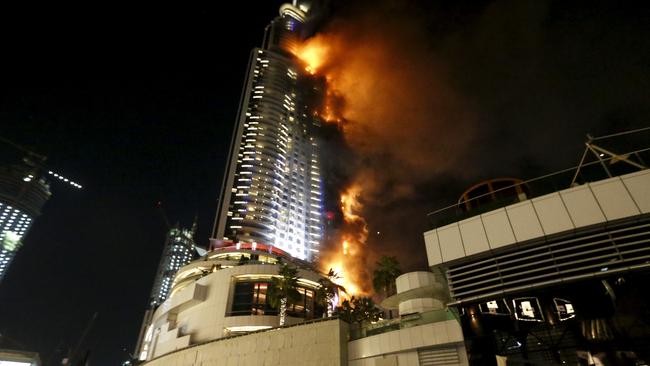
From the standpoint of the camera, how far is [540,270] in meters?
14.4

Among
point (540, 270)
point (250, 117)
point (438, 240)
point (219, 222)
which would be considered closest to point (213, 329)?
point (438, 240)

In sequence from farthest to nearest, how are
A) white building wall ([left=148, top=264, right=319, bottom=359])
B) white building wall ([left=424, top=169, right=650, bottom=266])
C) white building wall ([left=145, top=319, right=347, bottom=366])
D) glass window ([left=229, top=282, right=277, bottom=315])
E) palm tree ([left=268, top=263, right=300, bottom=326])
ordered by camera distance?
glass window ([left=229, top=282, right=277, bottom=315]), white building wall ([left=148, top=264, right=319, bottom=359]), palm tree ([left=268, top=263, right=300, bottom=326]), white building wall ([left=145, top=319, right=347, bottom=366]), white building wall ([left=424, top=169, right=650, bottom=266])

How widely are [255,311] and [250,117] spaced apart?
8974 centimetres

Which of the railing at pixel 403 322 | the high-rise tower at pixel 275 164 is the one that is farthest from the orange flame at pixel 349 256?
the railing at pixel 403 322

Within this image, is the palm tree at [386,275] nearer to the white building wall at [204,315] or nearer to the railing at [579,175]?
the white building wall at [204,315]

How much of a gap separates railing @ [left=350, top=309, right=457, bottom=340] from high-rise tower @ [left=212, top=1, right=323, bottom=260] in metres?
77.0

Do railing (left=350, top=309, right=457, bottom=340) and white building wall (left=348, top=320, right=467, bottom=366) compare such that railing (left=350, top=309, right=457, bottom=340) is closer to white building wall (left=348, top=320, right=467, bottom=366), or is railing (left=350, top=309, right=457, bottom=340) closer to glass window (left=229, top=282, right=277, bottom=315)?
white building wall (left=348, top=320, right=467, bottom=366)

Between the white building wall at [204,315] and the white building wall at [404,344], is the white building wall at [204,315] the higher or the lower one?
the higher one

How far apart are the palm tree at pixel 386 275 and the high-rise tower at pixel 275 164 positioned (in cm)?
5792

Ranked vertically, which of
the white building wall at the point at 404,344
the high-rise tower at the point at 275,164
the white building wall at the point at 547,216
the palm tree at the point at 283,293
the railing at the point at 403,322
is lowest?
the white building wall at the point at 404,344

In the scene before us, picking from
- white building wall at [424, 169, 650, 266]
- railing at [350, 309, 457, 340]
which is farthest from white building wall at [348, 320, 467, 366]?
white building wall at [424, 169, 650, 266]

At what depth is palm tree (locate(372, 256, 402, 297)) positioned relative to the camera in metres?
46.1

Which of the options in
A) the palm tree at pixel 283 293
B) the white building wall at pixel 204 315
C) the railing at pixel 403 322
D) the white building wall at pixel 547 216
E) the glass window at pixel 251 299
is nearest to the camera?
the white building wall at pixel 547 216

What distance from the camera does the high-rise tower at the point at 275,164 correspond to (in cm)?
10319
